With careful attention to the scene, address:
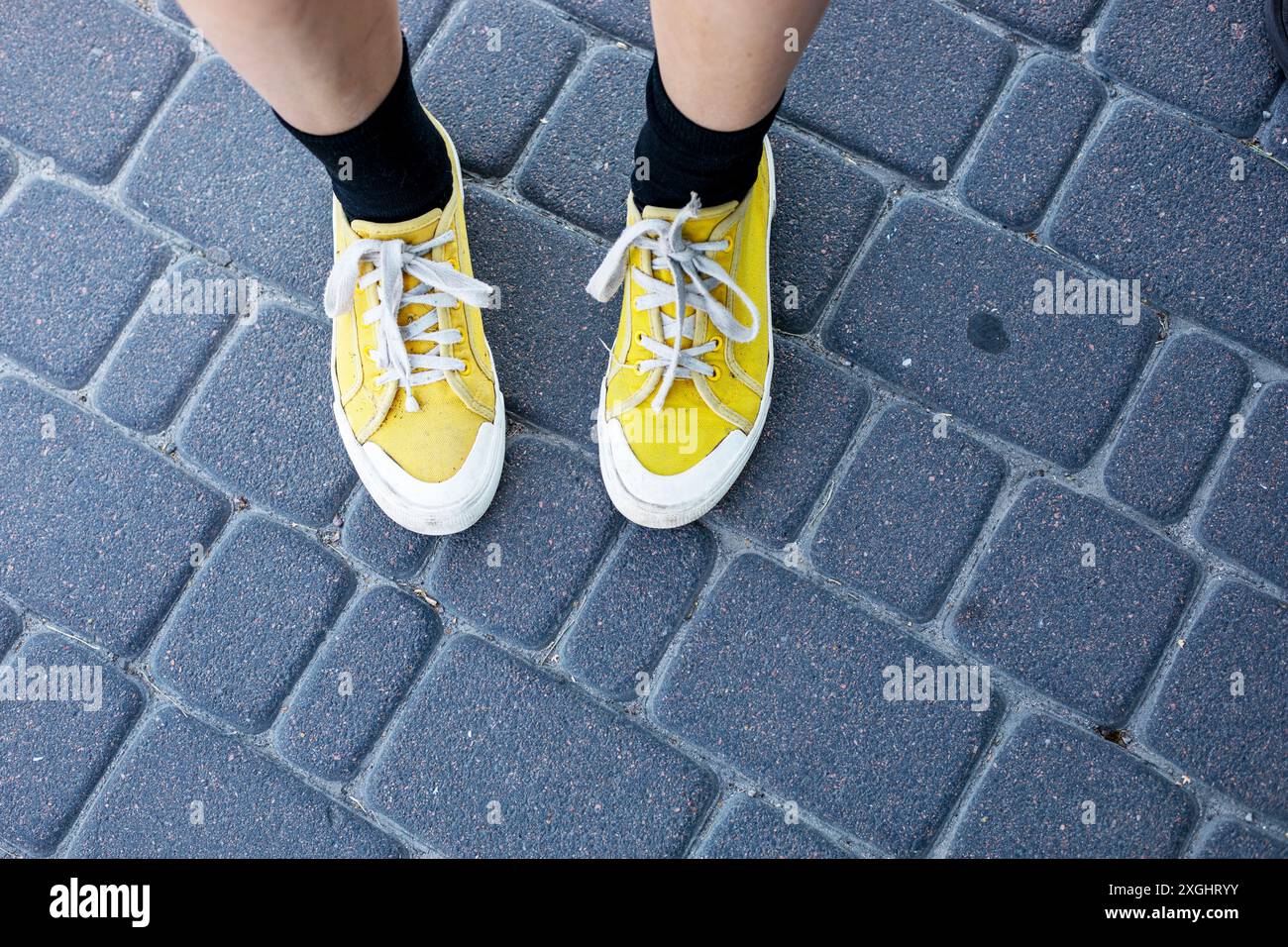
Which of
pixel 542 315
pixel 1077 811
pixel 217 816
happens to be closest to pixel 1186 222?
pixel 1077 811

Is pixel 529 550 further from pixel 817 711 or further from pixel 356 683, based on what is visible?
pixel 817 711

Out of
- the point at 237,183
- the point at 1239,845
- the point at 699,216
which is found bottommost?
the point at 1239,845

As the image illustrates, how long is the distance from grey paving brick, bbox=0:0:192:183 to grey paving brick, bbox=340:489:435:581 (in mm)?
917

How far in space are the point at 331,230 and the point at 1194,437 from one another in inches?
69.6

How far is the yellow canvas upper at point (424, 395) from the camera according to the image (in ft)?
5.98

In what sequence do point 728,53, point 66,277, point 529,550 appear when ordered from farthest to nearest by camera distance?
point 66,277
point 529,550
point 728,53

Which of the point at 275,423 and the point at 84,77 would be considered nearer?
the point at 275,423

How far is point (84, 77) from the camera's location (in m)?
2.05

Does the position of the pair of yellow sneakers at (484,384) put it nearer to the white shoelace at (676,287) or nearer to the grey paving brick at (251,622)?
the white shoelace at (676,287)

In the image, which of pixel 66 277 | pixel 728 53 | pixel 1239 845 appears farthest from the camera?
pixel 66 277

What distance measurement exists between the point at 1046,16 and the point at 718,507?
125 centimetres

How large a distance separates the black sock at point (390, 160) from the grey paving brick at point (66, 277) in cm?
59

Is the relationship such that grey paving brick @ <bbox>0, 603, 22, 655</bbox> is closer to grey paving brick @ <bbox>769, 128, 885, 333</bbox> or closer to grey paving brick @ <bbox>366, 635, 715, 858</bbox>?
grey paving brick @ <bbox>366, 635, 715, 858</bbox>

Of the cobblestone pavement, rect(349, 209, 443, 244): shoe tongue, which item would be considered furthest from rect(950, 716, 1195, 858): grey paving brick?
rect(349, 209, 443, 244): shoe tongue
